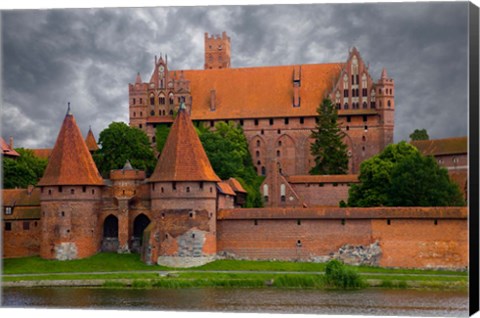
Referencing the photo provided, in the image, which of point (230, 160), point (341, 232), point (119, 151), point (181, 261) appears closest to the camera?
point (181, 261)

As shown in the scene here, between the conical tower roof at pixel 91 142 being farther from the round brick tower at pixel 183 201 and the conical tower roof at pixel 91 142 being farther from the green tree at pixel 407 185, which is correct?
the green tree at pixel 407 185

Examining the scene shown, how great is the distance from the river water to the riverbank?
0.94m

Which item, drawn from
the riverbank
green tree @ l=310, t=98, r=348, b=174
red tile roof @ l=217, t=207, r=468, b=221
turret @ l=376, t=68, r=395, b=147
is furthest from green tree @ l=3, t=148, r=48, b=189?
turret @ l=376, t=68, r=395, b=147

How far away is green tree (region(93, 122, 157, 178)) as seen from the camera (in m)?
52.1

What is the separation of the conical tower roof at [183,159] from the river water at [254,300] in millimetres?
5850

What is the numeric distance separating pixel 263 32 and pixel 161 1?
6.97 meters

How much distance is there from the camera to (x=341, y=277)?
123ft

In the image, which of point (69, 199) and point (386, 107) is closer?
point (69, 199)

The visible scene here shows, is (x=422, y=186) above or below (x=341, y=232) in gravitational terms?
above

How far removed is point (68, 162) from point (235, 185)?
7.40 metres

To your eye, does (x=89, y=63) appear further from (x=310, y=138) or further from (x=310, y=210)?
(x=310, y=138)

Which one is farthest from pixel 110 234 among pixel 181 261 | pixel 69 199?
pixel 181 261

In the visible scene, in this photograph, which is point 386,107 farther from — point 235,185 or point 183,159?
point 183,159

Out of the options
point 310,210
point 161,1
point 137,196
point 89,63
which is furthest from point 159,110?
point 161,1
